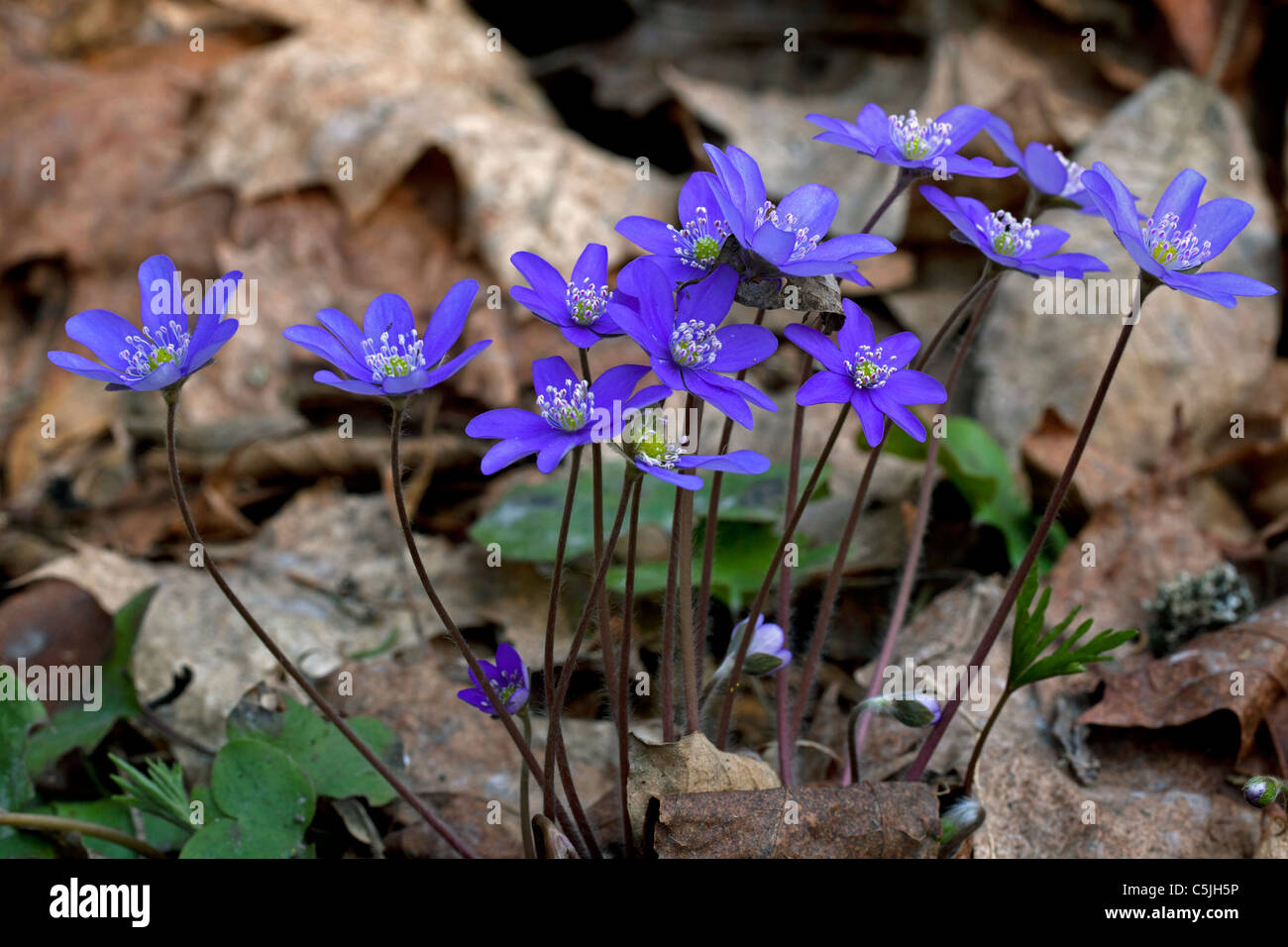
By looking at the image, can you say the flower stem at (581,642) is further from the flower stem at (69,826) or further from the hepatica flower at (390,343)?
the flower stem at (69,826)

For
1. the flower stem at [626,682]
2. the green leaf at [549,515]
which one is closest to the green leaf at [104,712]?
the green leaf at [549,515]

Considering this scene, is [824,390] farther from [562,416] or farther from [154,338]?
[154,338]

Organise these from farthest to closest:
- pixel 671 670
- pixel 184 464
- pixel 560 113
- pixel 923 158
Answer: pixel 560 113 < pixel 184 464 < pixel 671 670 < pixel 923 158

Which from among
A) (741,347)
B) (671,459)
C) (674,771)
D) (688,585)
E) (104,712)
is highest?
(741,347)

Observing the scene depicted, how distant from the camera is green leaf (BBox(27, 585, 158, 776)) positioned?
1.83 metres

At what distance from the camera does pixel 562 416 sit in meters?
1.21

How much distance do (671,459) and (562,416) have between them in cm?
13

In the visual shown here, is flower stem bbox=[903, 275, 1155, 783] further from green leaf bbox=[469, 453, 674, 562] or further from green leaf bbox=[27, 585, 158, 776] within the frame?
green leaf bbox=[27, 585, 158, 776]

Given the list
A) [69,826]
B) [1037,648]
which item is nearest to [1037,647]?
[1037,648]

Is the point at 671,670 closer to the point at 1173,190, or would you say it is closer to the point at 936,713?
the point at 936,713
